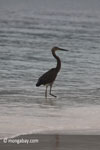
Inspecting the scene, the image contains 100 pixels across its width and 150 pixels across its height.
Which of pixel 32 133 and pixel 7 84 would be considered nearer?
pixel 32 133

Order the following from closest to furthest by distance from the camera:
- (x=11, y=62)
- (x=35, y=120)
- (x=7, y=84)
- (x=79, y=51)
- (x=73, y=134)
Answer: (x=73, y=134) → (x=35, y=120) → (x=7, y=84) → (x=11, y=62) → (x=79, y=51)

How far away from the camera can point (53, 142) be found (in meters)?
10.8

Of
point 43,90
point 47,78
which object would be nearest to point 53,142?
point 47,78

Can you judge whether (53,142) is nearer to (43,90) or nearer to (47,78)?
(47,78)

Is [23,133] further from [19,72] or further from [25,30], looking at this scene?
[25,30]

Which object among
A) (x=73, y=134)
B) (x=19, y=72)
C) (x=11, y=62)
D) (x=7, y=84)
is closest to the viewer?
(x=73, y=134)

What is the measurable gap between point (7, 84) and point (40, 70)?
3.40 meters

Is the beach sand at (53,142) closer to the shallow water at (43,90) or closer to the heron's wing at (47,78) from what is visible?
the shallow water at (43,90)

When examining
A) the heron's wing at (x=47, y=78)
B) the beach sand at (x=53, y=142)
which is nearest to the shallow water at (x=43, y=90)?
the heron's wing at (x=47, y=78)

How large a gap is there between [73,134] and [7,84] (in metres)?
6.58

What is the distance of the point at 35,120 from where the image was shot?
42.4 feet

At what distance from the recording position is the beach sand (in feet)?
34.2

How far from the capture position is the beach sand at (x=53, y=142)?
1043cm

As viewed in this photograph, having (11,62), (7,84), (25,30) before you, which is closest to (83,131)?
(7,84)
